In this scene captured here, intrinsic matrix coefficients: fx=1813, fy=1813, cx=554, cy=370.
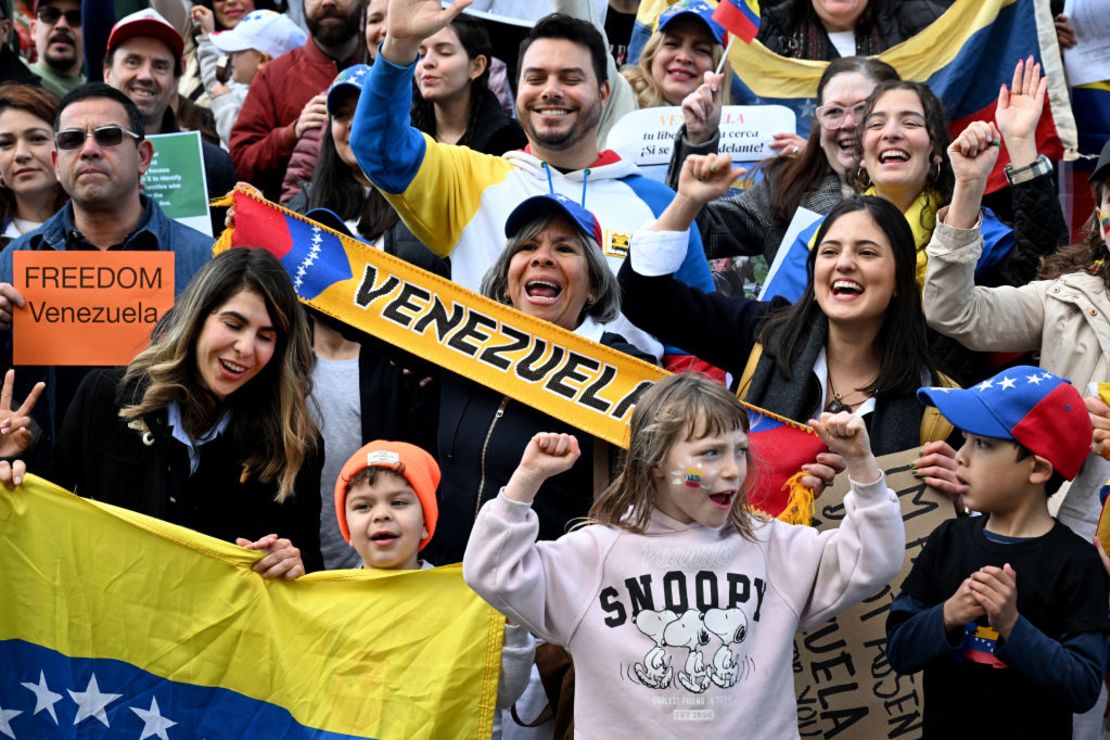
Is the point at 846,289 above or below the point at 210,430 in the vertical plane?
above

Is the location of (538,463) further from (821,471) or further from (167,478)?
(167,478)

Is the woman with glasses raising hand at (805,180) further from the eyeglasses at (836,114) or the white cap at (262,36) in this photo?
the white cap at (262,36)

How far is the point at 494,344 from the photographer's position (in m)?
6.23

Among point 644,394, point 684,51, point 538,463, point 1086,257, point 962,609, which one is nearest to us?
point 538,463

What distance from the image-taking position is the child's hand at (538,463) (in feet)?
15.1

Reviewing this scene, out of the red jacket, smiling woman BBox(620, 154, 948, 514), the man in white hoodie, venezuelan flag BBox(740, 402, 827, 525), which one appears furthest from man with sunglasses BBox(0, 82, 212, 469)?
venezuelan flag BBox(740, 402, 827, 525)

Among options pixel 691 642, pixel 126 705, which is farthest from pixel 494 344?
pixel 691 642

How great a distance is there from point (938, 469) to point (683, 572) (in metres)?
1.28

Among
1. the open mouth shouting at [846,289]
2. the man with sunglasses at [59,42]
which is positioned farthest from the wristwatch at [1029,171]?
the man with sunglasses at [59,42]

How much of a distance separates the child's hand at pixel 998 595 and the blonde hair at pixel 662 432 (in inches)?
25.0

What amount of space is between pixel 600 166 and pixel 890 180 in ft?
3.80

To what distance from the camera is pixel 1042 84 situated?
689 centimetres

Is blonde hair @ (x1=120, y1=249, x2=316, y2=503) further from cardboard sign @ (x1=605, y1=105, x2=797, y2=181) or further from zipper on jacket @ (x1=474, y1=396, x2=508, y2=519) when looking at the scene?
cardboard sign @ (x1=605, y1=105, x2=797, y2=181)

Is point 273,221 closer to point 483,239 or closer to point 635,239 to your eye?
point 483,239
